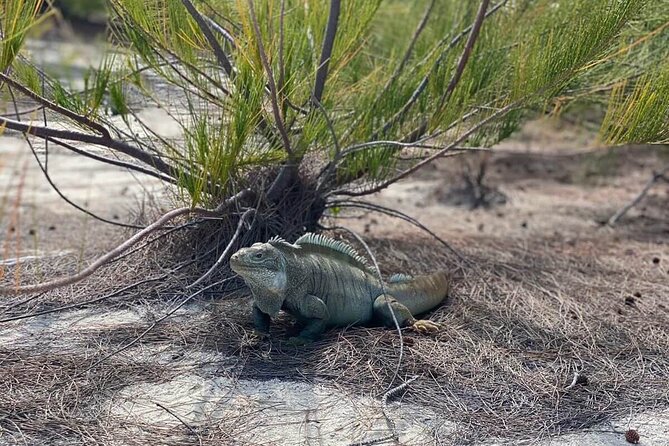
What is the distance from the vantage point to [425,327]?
156 inches

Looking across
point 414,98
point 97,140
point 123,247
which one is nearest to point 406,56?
point 414,98

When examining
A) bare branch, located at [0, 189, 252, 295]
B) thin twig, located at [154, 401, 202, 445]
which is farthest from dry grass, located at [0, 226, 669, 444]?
bare branch, located at [0, 189, 252, 295]

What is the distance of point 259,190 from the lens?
447 cm

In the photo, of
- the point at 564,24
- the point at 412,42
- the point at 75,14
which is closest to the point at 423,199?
the point at 412,42

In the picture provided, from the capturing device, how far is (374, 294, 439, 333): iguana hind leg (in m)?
3.98

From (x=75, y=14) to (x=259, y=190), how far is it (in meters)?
14.5

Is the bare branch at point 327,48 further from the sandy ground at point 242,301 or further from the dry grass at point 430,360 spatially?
the dry grass at point 430,360

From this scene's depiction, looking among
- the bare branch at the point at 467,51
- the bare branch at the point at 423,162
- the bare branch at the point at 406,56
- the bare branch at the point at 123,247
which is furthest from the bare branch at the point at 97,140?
the bare branch at the point at 467,51

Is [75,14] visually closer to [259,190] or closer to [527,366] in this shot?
[259,190]

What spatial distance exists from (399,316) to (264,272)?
0.73 m

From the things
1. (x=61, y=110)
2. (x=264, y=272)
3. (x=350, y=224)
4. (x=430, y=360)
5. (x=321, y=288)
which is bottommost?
→ (x=350, y=224)

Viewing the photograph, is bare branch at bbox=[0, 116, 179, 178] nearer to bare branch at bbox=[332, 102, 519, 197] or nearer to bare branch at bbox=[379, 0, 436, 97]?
bare branch at bbox=[332, 102, 519, 197]

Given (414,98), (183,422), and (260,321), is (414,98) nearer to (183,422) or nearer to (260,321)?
(260,321)

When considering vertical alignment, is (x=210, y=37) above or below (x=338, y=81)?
above
